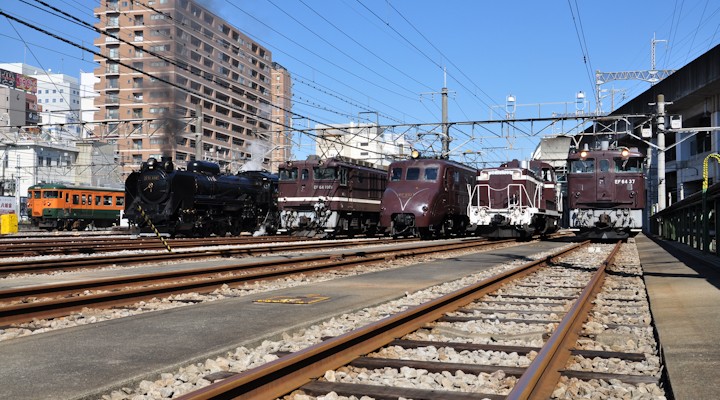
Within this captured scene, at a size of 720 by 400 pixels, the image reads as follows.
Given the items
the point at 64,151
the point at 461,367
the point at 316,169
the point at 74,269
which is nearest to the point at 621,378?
the point at 461,367

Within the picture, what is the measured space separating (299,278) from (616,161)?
16860 millimetres

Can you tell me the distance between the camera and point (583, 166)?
25250 millimetres

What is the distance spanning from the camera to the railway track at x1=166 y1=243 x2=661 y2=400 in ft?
14.0

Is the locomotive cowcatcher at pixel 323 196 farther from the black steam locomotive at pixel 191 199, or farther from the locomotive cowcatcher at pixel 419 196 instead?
the locomotive cowcatcher at pixel 419 196

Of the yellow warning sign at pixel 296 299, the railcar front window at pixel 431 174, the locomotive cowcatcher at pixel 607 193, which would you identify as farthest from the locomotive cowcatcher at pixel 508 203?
the yellow warning sign at pixel 296 299

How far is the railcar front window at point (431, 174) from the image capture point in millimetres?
26094

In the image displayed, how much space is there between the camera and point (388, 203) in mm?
26500

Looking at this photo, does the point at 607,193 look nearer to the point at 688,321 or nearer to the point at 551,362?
the point at 688,321

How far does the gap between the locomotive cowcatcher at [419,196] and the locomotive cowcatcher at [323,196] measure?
221cm

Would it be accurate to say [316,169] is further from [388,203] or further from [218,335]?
[218,335]

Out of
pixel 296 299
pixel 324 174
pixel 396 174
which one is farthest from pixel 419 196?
pixel 296 299

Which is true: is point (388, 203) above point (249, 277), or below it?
above

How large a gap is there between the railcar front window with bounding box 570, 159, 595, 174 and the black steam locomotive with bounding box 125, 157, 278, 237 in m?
14.0

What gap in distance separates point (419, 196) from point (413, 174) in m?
1.19
